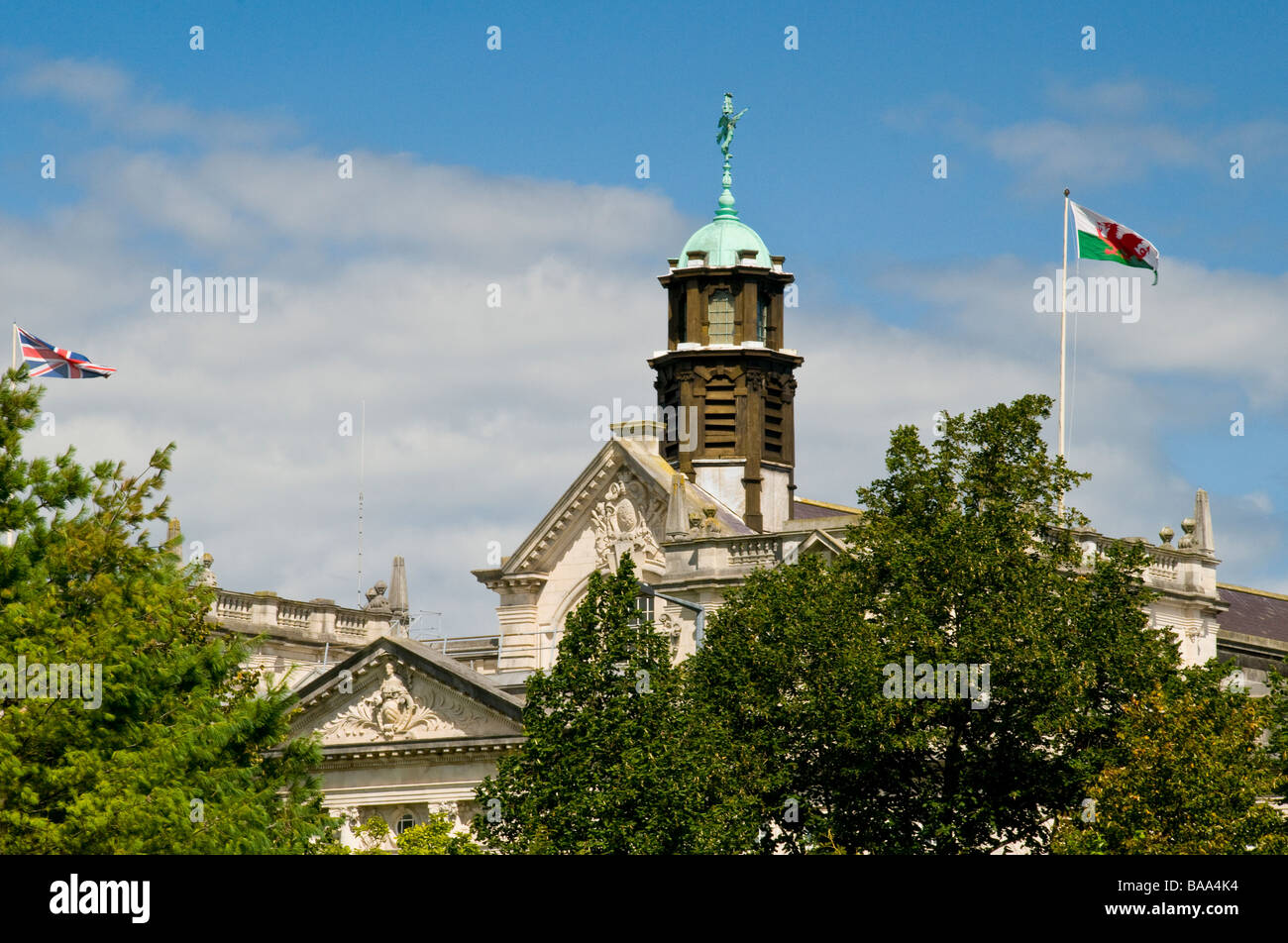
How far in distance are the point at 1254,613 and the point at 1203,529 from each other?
40.4 feet

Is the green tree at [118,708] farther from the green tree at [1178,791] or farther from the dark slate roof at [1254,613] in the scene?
the dark slate roof at [1254,613]

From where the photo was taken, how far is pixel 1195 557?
72.3 metres

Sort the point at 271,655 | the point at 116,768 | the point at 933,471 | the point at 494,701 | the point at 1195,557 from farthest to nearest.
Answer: the point at 271,655, the point at 1195,557, the point at 494,701, the point at 933,471, the point at 116,768

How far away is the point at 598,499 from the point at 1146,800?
37401mm

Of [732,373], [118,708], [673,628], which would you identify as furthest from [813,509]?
[118,708]

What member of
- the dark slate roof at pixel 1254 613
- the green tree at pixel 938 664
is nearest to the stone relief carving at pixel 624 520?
the dark slate roof at pixel 1254 613

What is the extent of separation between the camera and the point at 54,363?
206 feet

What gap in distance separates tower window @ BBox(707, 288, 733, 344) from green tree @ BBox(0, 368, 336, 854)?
3711 cm

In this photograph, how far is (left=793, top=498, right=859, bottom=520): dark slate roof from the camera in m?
84.4

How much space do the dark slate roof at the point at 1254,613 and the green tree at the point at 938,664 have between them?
84.9 ft
